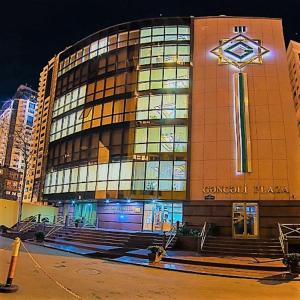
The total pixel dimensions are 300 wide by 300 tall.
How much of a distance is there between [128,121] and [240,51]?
1245 centimetres

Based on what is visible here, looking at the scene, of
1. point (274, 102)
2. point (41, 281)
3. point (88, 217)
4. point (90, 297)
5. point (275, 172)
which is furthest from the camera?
point (88, 217)

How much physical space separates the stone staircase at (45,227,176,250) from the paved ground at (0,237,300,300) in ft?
29.2

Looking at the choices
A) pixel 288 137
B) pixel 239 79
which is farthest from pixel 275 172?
pixel 239 79

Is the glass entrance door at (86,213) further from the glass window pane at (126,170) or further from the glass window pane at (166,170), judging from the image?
the glass window pane at (166,170)

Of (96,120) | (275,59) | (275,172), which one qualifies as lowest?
(275,172)

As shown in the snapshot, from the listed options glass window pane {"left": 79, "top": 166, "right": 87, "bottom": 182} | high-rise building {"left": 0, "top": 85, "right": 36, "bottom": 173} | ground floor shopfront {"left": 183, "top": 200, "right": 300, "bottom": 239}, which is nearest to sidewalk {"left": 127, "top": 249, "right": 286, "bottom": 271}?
ground floor shopfront {"left": 183, "top": 200, "right": 300, "bottom": 239}

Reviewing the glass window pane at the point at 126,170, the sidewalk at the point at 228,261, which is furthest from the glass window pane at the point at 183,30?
the sidewalk at the point at 228,261

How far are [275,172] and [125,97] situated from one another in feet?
51.8

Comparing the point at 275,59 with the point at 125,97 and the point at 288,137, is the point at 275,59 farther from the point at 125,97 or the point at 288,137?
the point at 125,97

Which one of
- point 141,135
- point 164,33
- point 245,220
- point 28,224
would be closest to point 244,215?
point 245,220

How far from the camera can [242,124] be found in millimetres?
30266

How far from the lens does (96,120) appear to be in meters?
36.7

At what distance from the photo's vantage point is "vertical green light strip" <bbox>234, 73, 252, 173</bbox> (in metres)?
29.2

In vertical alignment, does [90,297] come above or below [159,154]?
below
